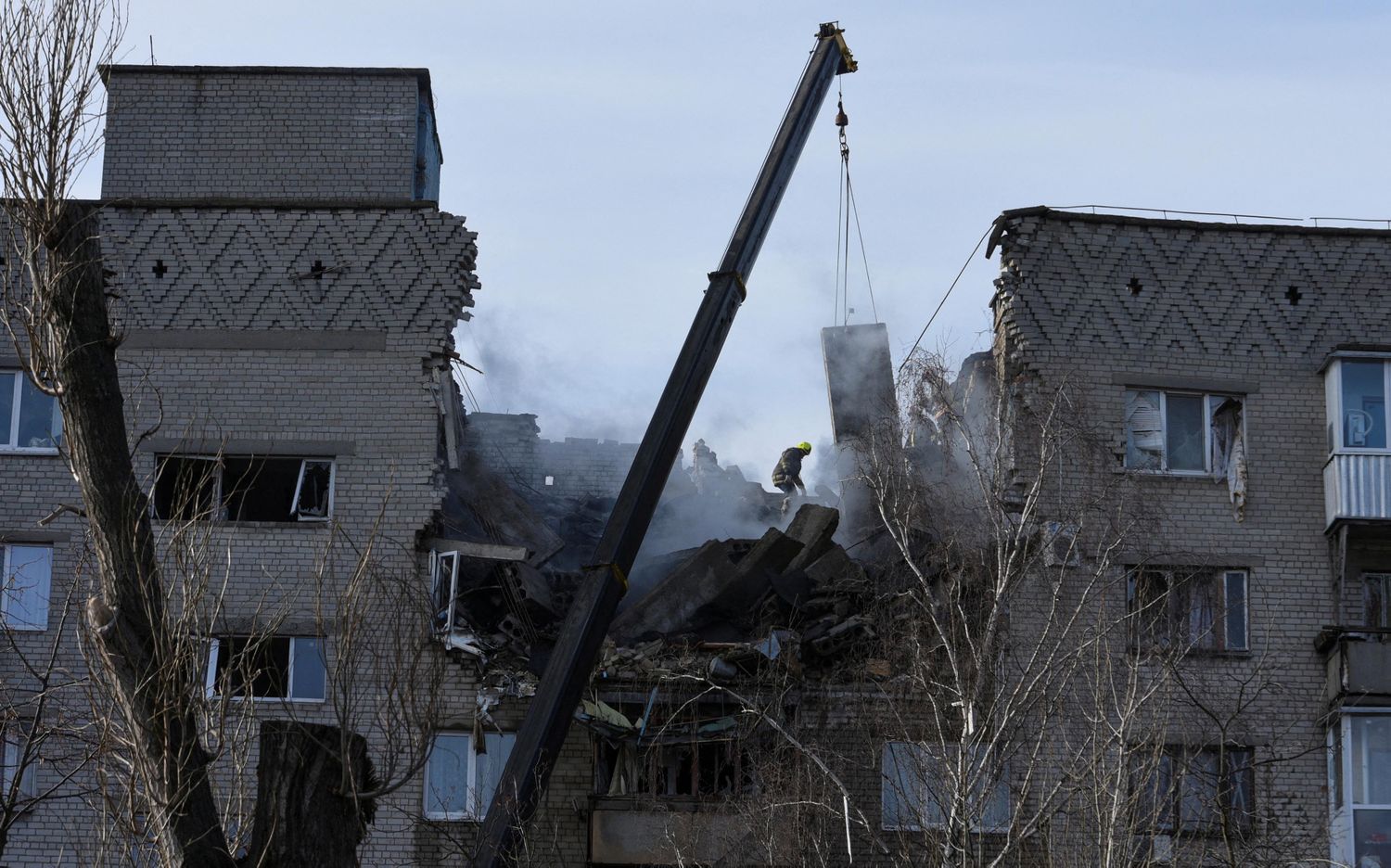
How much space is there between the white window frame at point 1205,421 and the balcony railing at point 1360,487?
1163 millimetres

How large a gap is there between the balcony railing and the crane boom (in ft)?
23.7

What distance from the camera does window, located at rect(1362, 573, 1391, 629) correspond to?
20312 millimetres

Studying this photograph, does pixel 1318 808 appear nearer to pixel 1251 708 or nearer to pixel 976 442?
pixel 1251 708

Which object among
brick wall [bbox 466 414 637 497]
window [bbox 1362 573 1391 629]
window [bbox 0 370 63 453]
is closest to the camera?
window [bbox 0 370 63 453]

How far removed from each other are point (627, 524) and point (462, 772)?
356 centimetres

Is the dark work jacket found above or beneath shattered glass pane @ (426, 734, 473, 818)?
above

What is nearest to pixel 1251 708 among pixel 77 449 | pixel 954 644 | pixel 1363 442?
pixel 1363 442

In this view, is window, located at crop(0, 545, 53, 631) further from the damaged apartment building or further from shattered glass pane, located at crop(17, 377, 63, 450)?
shattered glass pane, located at crop(17, 377, 63, 450)

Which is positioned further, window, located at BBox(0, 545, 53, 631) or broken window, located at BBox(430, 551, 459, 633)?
window, located at BBox(0, 545, 53, 631)

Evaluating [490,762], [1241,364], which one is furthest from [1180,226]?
[490,762]

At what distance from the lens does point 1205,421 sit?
20.6 m

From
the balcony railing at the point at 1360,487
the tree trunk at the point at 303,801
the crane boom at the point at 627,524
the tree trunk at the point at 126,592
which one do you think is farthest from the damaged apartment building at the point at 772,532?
the tree trunk at the point at 126,592

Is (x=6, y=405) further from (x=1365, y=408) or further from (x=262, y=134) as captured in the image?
(x=1365, y=408)

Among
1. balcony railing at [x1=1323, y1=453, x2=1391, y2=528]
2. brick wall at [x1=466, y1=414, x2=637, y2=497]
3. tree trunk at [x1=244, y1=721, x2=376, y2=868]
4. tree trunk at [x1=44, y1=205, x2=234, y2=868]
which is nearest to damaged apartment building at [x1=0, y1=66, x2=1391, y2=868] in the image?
balcony railing at [x1=1323, y1=453, x2=1391, y2=528]
